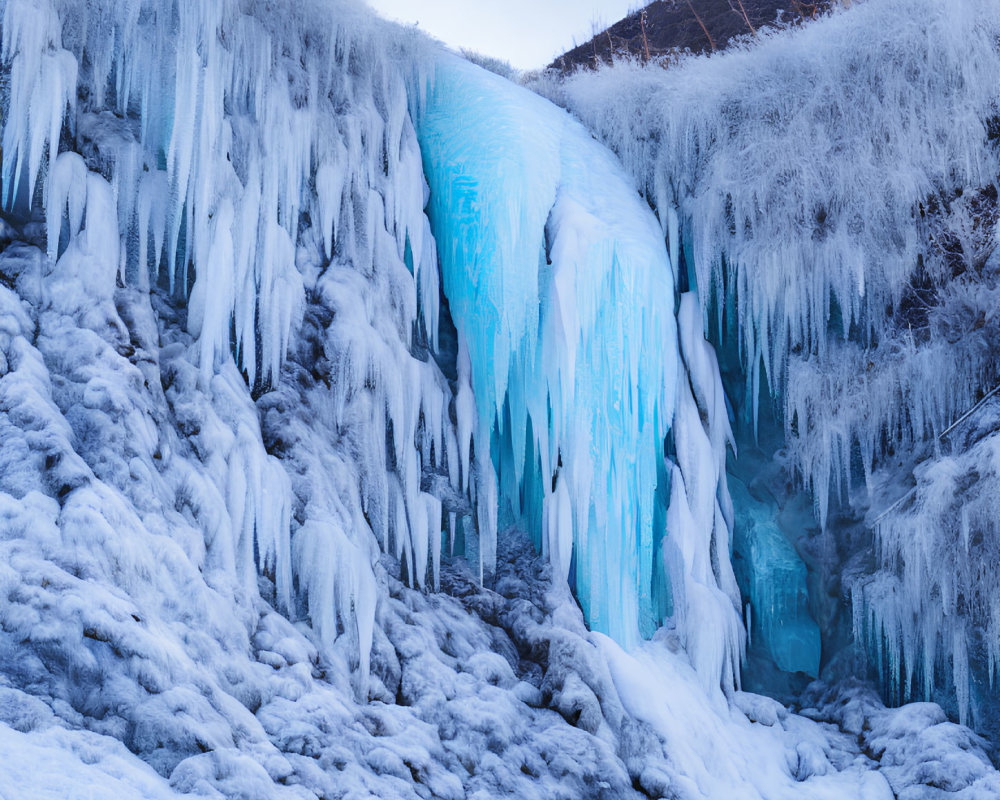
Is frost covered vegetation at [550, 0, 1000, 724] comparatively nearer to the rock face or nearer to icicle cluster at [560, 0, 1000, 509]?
icicle cluster at [560, 0, 1000, 509]

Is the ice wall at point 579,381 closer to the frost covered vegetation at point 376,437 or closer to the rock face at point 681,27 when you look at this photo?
the frost covered vegetation at point 376,437

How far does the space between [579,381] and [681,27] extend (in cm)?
848

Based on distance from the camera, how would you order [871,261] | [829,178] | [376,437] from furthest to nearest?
[829,178] → [871,261] → [376,437]

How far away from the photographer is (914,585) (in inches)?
243

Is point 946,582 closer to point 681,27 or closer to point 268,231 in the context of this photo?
point 268,231

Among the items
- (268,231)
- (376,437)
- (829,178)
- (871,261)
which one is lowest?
(376,437)

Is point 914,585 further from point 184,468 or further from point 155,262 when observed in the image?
point 155,262

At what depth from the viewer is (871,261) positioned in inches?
281

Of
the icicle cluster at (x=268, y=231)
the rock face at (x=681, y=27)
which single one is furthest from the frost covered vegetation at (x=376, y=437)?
the rock face at (x=681, y=27)

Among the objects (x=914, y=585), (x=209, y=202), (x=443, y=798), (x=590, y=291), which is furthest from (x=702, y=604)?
(x=209, y=202)

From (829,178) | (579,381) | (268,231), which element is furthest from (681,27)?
(268,231)

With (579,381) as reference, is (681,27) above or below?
above

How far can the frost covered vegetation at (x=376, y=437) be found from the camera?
4.00 meters

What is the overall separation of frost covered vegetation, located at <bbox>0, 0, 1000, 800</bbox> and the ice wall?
0.03 m
